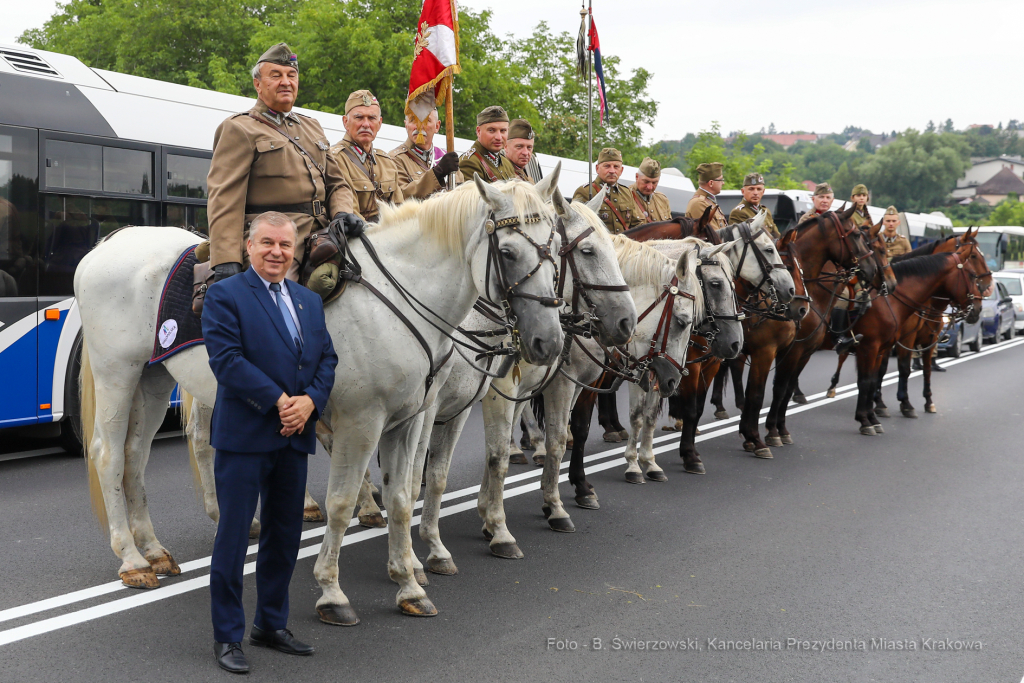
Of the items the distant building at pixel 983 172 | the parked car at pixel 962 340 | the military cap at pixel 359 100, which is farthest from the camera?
the distant building at pixel 983 172

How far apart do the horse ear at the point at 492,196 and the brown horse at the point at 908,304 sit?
7.86 metres

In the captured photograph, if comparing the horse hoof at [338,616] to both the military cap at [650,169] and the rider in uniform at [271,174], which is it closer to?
the rider in uniform at [271,174]

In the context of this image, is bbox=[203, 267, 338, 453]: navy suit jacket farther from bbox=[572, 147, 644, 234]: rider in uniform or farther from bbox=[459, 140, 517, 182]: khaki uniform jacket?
bbox=[572, 147, 644, 234]: rider in uniform

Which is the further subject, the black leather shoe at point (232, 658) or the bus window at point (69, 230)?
the bus window at point (69, 230)

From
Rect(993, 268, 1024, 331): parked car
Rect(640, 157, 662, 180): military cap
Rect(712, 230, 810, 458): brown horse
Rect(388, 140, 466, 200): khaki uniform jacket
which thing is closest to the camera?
Rect(388, 140, 466, 200): khaki uniform jacket

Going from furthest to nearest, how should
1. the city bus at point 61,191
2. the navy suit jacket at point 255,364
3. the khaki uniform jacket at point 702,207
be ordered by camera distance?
1. the khaki uniform jacket at point 702,207
2. the city bus at point 61,191
3. the navy suit jacket at point 255,364

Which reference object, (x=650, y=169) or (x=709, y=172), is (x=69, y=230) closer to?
(x=650, y=169)

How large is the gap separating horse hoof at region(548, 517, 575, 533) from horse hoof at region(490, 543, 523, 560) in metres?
0.64

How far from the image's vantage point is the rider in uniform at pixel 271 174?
4.36 metres

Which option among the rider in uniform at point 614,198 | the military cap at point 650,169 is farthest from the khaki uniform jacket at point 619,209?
the military cap at point 650,169

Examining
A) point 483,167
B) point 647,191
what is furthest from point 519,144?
point 647,191

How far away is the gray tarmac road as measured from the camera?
4.02 m

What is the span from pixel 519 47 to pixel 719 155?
10.5 m

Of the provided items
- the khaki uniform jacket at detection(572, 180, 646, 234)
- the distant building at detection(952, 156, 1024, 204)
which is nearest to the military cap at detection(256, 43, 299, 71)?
the khaki uniform jacket at detection(572, 180, 646, 234)
